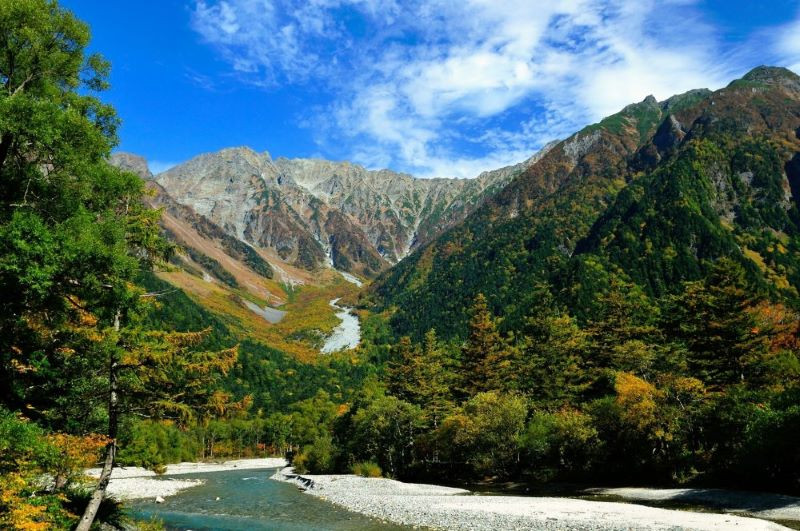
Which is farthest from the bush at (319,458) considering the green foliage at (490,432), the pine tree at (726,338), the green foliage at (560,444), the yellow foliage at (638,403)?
the pine tree at (726,338)

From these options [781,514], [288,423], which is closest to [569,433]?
[781,514]

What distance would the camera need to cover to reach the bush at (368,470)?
223 ft

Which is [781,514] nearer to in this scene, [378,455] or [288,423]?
[378,455]

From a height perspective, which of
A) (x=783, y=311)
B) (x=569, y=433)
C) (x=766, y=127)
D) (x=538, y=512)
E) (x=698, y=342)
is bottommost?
(x=538, y=512)

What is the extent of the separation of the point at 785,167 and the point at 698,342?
15330 cm

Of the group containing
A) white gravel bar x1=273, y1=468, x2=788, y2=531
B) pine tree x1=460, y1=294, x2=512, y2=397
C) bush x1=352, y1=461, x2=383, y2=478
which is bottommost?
bush x1=352, y1=461, x2=383, y2=478

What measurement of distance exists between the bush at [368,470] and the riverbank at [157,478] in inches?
928

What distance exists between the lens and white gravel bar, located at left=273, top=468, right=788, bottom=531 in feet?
79.3

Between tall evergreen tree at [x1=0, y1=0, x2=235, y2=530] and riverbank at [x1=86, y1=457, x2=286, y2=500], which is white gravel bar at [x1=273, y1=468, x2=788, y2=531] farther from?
tall evergreen tree at [x1=0, y1=0, x2=235, y2=530]

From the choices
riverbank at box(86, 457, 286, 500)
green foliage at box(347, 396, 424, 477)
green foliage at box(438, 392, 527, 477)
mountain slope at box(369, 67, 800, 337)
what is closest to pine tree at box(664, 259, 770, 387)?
green foliage at box(438, 392, 527, 477)

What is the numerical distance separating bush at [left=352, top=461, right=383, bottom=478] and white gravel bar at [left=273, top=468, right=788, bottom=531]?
17.8 meters

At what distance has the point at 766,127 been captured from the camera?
183 meters

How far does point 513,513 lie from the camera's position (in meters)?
31.3

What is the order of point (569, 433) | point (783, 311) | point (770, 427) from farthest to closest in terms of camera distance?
point (783, 311), point (569, 433), point (770, 427)
